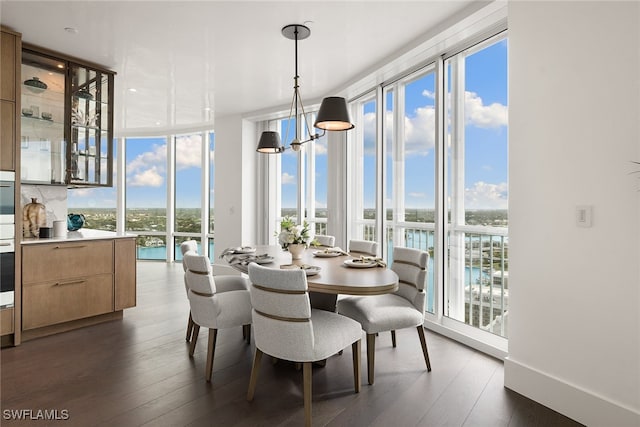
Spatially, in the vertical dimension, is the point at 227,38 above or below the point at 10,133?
above

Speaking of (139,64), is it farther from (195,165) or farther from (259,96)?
(195,165)

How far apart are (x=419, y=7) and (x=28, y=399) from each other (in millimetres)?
3828

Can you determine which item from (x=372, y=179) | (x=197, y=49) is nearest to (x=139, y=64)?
(x=197, y=49)

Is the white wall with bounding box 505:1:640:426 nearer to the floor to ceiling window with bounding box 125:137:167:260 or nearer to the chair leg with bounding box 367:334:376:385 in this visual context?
the chair leg with bounding box 367:334:376:385

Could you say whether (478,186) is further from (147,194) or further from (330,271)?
(147,194)

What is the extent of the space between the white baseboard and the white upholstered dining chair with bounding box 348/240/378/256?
4.97ft

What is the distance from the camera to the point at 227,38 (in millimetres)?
3518

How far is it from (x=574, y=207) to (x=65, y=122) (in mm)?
4498

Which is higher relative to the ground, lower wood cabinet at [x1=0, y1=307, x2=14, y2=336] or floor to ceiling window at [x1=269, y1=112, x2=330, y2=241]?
floor to ceiling window at [x1=269, y1=112, x2=330, y2=241]

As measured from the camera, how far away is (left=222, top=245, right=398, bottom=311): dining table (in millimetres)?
2135

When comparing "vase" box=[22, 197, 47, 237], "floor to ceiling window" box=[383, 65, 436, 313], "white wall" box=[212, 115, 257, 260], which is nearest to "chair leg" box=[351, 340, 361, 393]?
"floor to ceiling window" box=[383, 65, 436, 313]

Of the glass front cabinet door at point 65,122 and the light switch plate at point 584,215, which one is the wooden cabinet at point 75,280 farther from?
the light switch plate at point 584,215

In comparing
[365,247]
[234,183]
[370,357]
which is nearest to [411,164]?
[365,247]

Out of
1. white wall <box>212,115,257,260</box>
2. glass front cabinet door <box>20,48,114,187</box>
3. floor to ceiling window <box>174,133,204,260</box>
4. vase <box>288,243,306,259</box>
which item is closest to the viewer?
vase <box>288,243,306,259</box>
